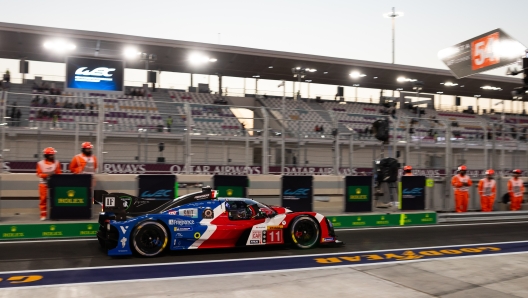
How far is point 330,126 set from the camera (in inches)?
699

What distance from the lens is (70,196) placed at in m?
12.6

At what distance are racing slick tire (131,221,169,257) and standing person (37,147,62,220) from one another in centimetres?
434

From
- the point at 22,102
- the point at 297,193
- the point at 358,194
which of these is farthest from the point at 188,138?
the point at 358,194

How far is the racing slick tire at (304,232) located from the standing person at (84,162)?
19.7 feet

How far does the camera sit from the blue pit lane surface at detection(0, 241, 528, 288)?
7695mm

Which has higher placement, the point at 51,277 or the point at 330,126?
the point at 330,126

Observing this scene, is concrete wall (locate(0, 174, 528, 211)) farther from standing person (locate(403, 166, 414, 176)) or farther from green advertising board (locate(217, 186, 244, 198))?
standing person (locate(403, 166, 414, 176))

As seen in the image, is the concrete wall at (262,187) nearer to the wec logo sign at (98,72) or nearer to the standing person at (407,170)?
the standing person at (407,170)

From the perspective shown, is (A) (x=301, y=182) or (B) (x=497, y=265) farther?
(A) (x=301, y=182)

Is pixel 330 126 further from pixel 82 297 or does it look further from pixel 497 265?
pixel 82 297

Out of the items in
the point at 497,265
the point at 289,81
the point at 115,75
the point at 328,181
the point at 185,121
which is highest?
the point at 289,81

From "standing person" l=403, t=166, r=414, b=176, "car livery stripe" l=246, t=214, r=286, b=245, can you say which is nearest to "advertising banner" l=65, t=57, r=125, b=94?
"standing person" l=403, t=166, r=414, b=176

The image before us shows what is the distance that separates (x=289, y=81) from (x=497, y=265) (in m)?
31.9

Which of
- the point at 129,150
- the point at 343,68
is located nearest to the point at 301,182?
the point at 129,150
